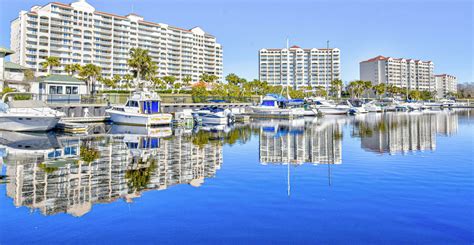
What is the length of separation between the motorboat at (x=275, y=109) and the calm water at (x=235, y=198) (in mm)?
37537

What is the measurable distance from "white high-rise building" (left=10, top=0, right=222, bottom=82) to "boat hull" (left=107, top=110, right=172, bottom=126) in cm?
6113

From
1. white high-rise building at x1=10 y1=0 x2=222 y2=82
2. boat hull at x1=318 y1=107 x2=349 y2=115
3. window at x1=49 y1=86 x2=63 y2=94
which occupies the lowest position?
boat hull at x1=318 y1=107 x2=349 y2=115

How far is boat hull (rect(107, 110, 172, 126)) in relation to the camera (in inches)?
1480

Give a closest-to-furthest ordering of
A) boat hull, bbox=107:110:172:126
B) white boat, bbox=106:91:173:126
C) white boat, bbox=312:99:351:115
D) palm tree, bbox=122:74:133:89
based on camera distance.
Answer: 1. boat hull, bbox=107:110:172:126
2. white boat, bbox=106:91:173:126
3. white boat, bbox=312:99:351:115
4. palm tree, bbox=122:74:133:89

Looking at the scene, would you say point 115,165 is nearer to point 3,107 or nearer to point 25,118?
point 25,118

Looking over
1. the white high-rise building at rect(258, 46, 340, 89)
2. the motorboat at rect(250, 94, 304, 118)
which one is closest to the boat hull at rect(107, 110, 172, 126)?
the motorboat at rect(250, 94, 304, 118)

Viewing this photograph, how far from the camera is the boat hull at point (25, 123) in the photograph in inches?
1208

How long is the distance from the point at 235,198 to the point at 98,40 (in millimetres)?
117157

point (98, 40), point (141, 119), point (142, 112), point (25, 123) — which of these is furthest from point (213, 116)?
point (98, 40)

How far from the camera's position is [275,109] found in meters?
56.4

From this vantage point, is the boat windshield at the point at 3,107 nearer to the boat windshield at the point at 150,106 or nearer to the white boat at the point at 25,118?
the white boat at the point at 25,118

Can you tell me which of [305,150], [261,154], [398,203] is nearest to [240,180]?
[398,203]

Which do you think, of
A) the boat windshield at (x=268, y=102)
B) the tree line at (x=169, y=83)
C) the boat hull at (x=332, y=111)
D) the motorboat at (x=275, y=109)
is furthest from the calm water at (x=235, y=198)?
the boat hull at (x=332, y=111)

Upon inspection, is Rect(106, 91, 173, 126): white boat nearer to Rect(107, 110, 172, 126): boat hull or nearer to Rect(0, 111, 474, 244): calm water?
Rect(107, 110, 172, 126): boat hull
